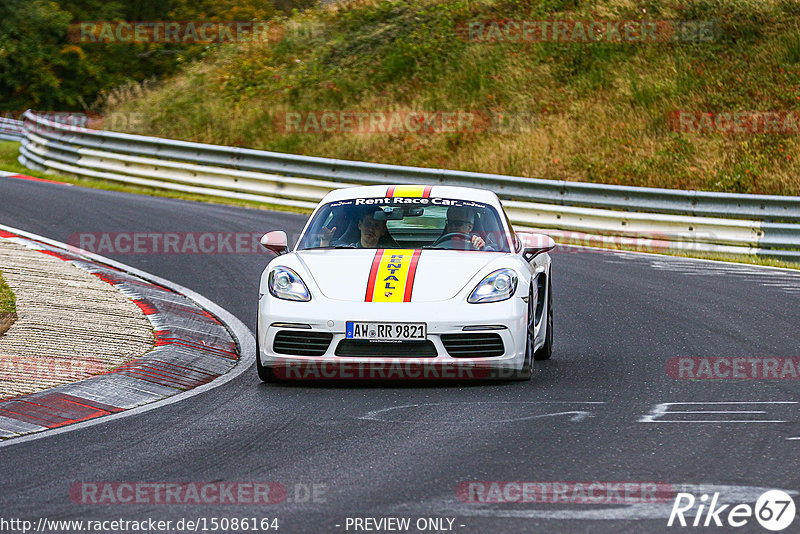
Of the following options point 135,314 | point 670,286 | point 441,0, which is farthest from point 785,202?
point 441,0

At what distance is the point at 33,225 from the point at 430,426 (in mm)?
11097

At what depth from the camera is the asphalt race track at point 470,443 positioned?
4902mm

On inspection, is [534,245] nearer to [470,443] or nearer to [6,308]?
[470,443]

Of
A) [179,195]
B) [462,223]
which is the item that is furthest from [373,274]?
[179,195]

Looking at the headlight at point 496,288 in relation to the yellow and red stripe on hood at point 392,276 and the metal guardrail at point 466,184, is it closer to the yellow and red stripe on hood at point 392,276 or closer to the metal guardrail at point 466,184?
the yellow and red stripe on hood at point 392,276

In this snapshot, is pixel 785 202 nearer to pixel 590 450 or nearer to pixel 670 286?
pixel 670 286

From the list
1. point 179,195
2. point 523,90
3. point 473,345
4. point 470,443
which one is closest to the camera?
point 470,443

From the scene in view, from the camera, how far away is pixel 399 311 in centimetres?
759

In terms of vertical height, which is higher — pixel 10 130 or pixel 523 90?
pixel 523 90

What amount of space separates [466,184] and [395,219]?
35.7 ft

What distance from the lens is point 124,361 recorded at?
27.7 feet

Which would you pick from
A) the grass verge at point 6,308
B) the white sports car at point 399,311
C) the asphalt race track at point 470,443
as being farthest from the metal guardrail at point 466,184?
the grass verge at point 6,308

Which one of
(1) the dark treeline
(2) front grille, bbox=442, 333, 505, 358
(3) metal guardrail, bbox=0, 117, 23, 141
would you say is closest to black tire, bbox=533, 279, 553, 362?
(2) front grille, bbox=442, 333, 505, 358

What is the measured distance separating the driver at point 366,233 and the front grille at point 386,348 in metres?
1.23
